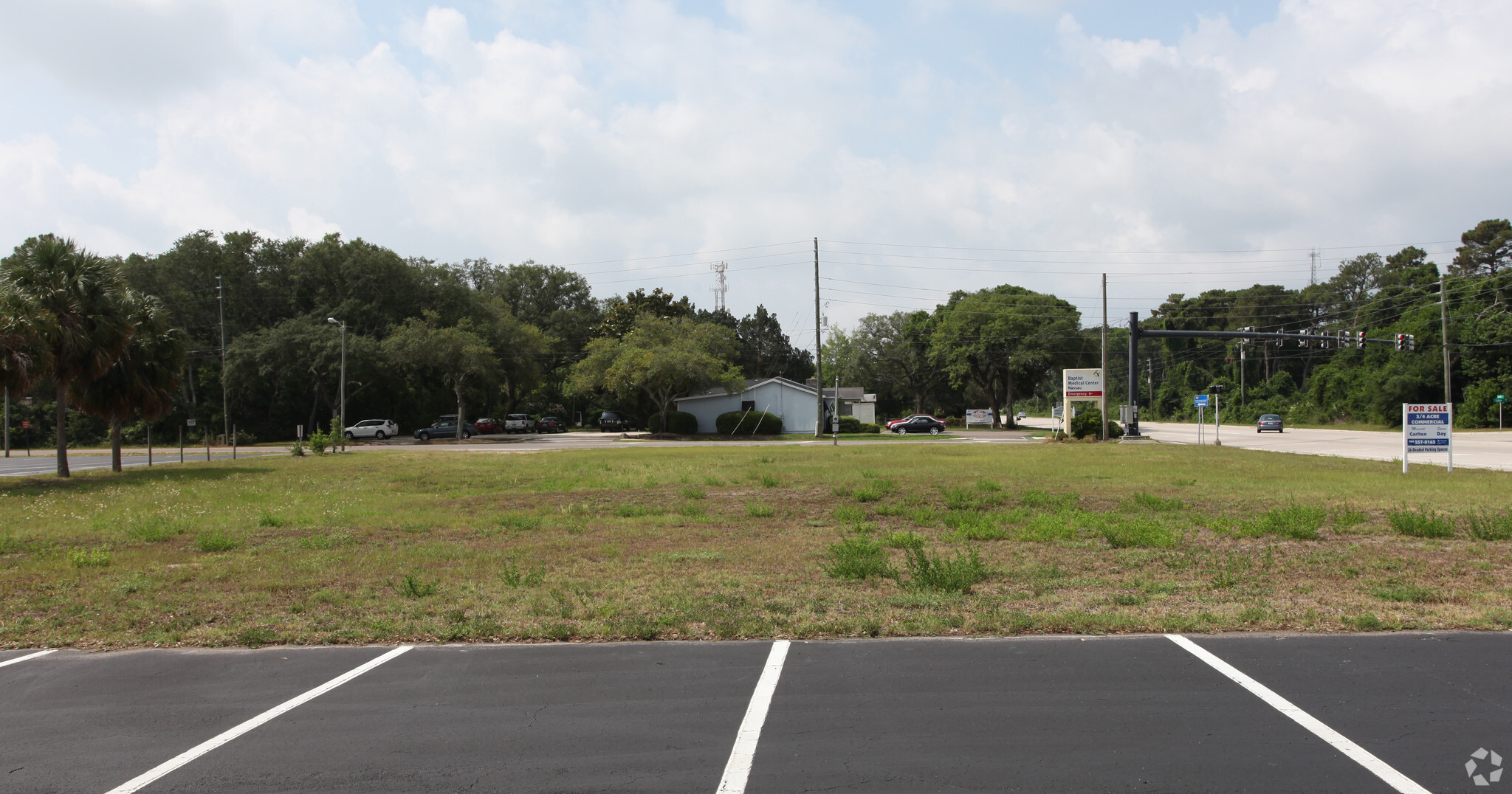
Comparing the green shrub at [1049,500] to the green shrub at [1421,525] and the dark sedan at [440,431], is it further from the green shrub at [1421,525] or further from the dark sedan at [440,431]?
the dark sedan at [440,431]

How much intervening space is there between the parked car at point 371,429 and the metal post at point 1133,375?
1866 inches

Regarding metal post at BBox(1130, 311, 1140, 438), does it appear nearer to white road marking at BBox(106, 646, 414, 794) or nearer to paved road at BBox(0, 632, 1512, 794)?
paved road at BBox(0, 632, 1512, 794)

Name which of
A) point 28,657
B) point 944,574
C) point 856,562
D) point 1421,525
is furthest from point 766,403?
point 28,657

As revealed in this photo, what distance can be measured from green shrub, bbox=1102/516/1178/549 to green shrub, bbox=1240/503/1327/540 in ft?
3.31

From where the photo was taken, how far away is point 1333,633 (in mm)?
6664

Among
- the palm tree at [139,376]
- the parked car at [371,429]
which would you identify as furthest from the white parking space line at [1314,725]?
the parked car at [371,429]

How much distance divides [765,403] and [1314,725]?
5719 centimetres

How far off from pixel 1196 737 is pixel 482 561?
7.86 metres

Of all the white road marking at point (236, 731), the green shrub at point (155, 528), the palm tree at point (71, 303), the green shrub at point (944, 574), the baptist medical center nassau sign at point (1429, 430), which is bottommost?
the white road marking at point (236, 731)

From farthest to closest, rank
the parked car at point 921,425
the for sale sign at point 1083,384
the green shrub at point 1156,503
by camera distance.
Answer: the parked car at point 921,425
the for sale sign at point 1083,384
the green shrub at point 1156,503

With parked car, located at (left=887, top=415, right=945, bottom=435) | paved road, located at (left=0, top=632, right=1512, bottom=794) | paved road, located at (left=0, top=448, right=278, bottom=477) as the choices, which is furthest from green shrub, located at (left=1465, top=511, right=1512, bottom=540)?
parked car, located at (left=887, top=415, right=945, bottom=435)

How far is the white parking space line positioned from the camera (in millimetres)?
4082

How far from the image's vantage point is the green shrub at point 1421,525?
1095 cm

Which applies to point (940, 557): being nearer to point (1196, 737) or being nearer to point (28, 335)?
point (1196, 737)
